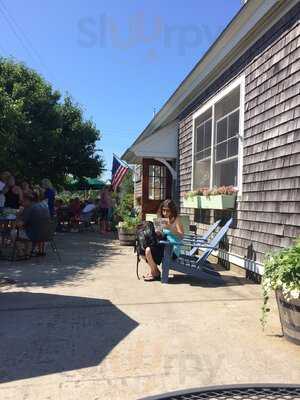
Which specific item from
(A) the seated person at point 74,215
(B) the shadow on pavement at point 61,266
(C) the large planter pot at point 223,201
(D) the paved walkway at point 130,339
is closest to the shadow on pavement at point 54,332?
(D) the paved walkway at point 130,339

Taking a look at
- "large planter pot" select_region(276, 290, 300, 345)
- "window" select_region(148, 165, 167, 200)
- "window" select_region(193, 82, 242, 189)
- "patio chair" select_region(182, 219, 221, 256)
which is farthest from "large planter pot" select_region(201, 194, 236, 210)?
"window" select_region(148, 165, 167, 200)

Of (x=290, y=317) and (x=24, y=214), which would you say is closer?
(x=290, y=317)

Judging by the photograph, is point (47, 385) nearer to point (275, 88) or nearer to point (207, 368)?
point (207, 368)

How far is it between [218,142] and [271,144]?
2968mm

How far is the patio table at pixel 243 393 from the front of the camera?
74.0 inches

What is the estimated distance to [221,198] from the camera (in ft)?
24.2

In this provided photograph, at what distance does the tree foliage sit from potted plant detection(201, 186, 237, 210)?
748cm

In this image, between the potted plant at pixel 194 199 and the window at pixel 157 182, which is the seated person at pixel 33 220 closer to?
the potted plant at pixel 194 199

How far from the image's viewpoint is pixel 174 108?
1177 cm

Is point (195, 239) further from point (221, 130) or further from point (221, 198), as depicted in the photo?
point (221, 130)

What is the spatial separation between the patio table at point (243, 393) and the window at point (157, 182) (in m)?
11.1

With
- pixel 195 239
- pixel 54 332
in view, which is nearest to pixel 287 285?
pixel 54 332

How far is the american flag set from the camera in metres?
14.9

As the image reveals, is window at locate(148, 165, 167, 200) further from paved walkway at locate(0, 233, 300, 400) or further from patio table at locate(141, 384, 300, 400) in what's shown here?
patio table at locate(141, 384, 300, 400)
